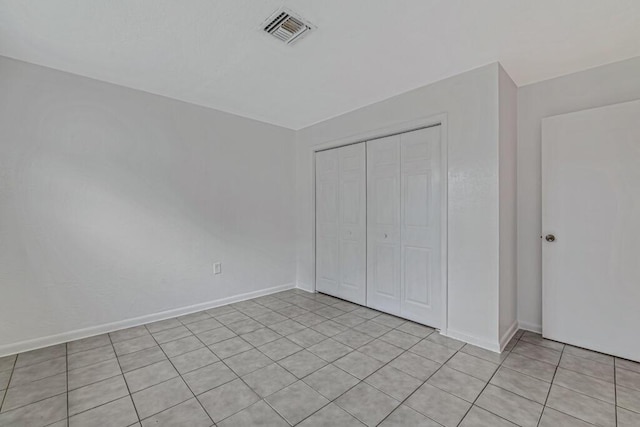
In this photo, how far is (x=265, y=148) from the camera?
3941 mm

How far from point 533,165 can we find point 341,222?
7.01 ft

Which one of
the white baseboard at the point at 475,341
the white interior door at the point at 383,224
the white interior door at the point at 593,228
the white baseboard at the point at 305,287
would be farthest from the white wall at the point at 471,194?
the white baseboard at the point at 305,287

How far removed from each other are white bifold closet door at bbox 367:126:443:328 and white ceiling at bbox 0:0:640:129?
2.12 ft

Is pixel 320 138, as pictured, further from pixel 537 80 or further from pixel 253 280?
pixel 537 80

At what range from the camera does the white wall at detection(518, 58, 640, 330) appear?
252 cm

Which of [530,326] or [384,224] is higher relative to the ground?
[384,224]

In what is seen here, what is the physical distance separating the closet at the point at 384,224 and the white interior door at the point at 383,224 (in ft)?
0.04

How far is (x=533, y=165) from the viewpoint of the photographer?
2730 millimetres

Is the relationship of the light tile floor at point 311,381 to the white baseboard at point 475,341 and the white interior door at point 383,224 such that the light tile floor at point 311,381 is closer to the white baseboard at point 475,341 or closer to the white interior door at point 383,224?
the white baseboard at point 475,341

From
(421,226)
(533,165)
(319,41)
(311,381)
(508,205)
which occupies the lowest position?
(311,381)

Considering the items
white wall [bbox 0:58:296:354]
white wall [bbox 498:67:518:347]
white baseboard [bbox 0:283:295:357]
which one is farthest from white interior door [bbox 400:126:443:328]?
white baseboard [bbox 0:283:295:357]

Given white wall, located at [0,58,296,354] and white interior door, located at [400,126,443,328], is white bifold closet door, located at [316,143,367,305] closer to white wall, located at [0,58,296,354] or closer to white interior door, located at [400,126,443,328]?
white interior door, located at [400,126,443,328]

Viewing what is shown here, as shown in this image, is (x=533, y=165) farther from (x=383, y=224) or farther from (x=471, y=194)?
(x=383, y=224)

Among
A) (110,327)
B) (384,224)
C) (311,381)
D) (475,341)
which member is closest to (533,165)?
(384,224)
